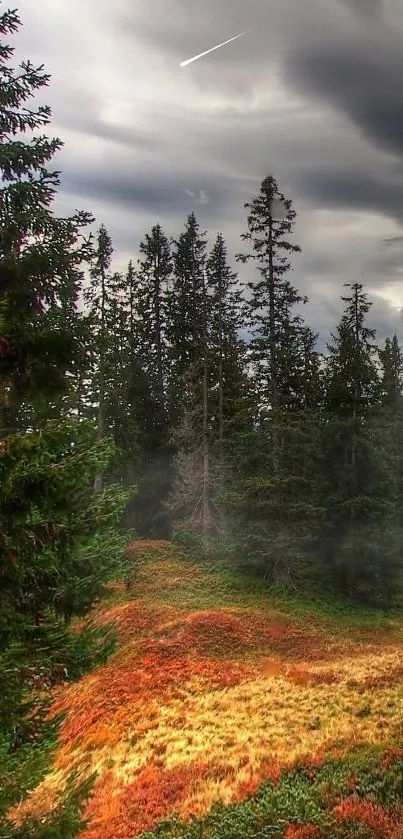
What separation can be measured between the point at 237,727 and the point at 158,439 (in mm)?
28647

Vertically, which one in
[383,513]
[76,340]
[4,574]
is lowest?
[383,513]

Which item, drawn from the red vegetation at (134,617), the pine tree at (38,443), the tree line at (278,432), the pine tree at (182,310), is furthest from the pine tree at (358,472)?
the pine tree at (38,443)

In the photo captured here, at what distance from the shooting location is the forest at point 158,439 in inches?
230

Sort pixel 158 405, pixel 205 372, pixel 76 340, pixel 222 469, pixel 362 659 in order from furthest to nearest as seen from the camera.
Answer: pixel 158 405, pixel 205 372, pixel 222 469, pixel 362 659, pixel 76 340

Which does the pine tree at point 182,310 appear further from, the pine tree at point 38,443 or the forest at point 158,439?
the pine tree at point 38,443

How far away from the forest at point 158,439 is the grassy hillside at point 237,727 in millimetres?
639

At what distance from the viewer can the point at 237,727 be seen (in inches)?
501

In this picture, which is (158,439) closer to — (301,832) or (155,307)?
(155,307)

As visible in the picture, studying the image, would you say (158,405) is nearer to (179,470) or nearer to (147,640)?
(179,470)

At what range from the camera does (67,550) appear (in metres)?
6.17

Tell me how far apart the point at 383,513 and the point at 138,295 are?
87.8 ft

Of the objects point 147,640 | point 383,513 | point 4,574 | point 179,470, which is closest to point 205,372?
point 179,470

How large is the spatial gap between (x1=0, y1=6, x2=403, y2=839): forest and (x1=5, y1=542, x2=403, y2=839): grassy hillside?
2.10ft

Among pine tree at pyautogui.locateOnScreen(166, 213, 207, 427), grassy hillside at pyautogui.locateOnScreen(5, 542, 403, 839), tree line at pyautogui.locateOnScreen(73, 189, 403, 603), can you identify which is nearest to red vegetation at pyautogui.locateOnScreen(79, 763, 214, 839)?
grassy hillside at pyautogui.locateOnScreen(5, 542, 403, 839)
